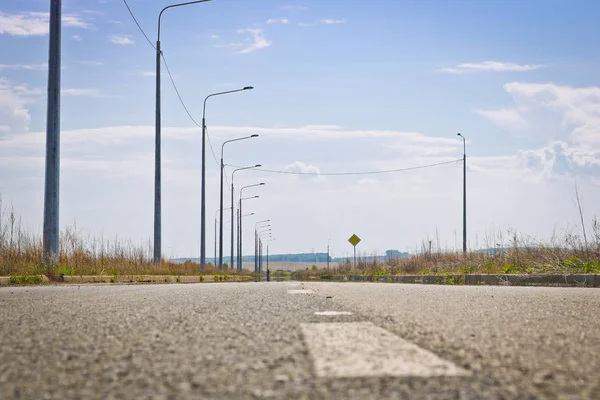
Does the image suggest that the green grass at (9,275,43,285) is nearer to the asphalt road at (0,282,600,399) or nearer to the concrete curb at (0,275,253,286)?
the concrete curb at (0,275,253,286)

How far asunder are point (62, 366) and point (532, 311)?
13.6 feet

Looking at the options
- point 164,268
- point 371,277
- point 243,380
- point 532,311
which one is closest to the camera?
point 243,380

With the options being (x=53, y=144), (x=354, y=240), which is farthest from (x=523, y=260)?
(x=354, y=240)

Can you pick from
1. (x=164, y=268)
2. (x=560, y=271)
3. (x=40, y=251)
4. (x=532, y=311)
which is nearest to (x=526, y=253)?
(x=560, y=271)

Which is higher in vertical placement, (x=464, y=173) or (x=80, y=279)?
(x=464, y=173)

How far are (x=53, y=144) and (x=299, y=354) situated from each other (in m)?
14.5

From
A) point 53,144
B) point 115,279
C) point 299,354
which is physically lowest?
point 299,354

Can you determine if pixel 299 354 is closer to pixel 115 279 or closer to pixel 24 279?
pixel 24 279

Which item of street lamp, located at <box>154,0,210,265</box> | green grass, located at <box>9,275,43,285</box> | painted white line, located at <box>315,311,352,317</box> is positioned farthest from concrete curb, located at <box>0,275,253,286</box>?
painted white line, located at <box>315,311,352,317</box>

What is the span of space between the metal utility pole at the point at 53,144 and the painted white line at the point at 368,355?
1321 cm

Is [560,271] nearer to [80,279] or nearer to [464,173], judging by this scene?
[80,279]

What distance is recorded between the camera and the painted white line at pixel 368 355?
2927mm

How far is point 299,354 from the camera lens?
11.3 ft

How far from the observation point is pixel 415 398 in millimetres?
2453
